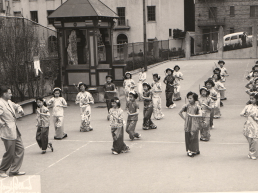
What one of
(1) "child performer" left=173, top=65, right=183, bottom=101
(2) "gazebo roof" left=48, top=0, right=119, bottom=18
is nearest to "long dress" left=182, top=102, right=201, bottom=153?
(1) "child performer" left=173, top=65, right=183, bottom=101

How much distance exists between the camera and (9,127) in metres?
7.73

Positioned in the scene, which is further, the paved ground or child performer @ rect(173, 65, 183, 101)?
child performer @ rect(173, 65, 183, 101)

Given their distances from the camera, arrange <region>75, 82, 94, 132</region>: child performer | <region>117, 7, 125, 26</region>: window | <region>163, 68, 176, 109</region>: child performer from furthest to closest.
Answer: <region>117, 7, 125, 26</region>: window → <region>163, 68, 176, 109</region>: child performer → <region>75, 82, 94, 132</region>: child performer

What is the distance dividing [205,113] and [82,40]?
9782mm

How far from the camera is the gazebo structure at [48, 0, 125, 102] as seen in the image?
1742 centimetres

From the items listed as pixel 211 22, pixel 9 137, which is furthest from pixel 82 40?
pixel 211 22

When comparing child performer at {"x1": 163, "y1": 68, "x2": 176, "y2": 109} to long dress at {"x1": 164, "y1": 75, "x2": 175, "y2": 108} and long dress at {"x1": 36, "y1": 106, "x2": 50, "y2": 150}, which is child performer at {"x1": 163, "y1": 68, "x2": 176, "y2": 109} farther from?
long dress at {"x1": 36, "y1": 106, "x2": 50, "y2": 150}

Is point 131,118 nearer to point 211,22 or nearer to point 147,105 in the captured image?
point 147,105

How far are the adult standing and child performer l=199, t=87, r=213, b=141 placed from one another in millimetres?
4866

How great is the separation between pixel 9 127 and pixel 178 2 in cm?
4285

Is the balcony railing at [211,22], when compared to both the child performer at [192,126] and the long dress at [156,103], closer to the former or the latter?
the long dress at [156,103]

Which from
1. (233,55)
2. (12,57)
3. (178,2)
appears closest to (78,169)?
(12,57)

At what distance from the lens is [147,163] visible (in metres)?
8.73

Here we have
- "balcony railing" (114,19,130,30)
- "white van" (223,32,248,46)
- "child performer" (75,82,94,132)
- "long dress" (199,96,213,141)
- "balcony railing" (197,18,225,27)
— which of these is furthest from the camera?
"balcony railing" (114,19,130,30)
